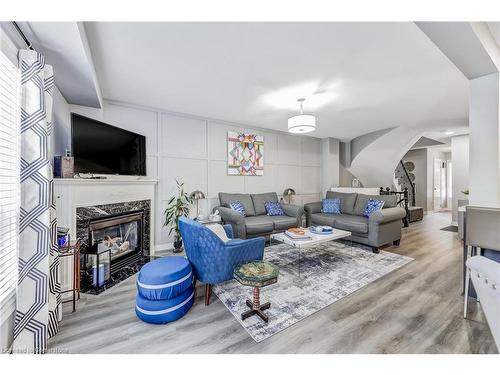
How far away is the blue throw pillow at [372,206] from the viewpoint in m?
3.87

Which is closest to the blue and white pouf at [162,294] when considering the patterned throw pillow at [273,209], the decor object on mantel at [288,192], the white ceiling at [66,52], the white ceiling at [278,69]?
the white ceiling at [66,52]

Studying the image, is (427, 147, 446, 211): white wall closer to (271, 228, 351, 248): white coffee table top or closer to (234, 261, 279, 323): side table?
(271, 228, 351, 248): white coffee table top

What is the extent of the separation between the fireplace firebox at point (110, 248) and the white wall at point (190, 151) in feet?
1.63

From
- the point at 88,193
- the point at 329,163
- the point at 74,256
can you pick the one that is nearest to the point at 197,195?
the point at 88,193

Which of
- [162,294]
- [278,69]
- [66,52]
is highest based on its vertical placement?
[278,69]

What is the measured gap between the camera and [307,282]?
244 cm

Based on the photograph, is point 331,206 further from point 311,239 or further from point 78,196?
point 78,196

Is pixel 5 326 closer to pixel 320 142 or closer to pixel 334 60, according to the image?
pixel 334 60

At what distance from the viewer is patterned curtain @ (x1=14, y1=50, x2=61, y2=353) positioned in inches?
54.7

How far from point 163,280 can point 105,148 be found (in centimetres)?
190

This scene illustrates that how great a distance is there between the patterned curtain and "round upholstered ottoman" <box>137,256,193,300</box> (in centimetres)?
61

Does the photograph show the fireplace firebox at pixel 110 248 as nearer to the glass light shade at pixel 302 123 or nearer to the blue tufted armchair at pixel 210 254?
the blue tufted armchair at pixel 210 254
